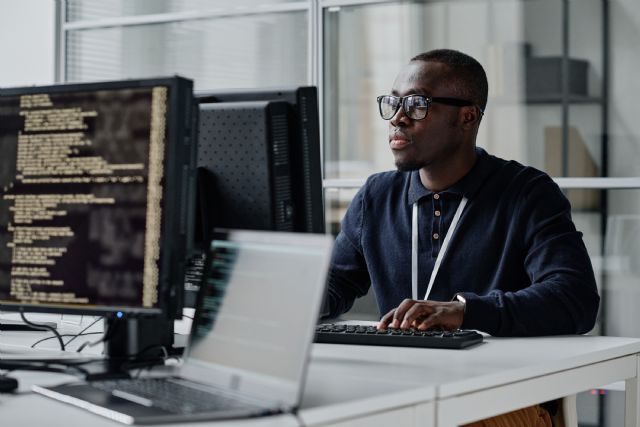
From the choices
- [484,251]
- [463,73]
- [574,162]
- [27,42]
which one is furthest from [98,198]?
[27,42]

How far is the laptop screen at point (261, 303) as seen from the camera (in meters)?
1.18

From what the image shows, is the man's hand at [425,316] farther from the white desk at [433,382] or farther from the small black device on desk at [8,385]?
the small black device on desk at [8,385]

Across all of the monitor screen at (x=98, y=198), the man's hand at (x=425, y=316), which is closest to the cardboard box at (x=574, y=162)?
the man's hand at (x=425, y=316)

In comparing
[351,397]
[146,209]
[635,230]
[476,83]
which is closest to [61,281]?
[146,209]

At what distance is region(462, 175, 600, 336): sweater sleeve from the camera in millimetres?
1970

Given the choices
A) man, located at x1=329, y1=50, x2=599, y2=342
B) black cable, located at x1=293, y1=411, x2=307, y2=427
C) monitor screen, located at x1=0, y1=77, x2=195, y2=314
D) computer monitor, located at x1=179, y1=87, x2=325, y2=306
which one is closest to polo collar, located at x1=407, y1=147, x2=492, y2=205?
man, located at x1=329, y1=50, x2=599, y2=342

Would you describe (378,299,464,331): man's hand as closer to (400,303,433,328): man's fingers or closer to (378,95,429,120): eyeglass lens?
(400,303,433,328): man's fingers

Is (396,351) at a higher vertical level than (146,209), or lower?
lower

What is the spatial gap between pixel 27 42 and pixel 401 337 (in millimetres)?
4072

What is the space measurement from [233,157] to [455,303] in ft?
1.78

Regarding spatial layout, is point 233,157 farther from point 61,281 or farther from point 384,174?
point 384,174

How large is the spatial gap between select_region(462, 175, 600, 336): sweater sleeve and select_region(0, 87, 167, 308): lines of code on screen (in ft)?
2.48

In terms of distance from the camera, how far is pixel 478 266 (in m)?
2.37

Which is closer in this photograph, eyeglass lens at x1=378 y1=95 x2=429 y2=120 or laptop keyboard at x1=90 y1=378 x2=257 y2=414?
laptop keyboard at x1=90 y1=378 x2=257 y2=414
